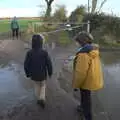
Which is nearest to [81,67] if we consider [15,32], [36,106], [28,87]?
[36,106]

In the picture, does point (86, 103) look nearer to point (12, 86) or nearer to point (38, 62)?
point (38, 62)

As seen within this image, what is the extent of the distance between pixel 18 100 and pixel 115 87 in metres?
3.48

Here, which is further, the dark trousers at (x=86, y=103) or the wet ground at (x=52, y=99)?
the wet ground at (x=52, y=99)

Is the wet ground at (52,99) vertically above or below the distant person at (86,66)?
below

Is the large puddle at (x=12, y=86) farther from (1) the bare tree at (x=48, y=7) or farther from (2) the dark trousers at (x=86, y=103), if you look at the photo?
(1) the bare tree at (x=48, y=7)

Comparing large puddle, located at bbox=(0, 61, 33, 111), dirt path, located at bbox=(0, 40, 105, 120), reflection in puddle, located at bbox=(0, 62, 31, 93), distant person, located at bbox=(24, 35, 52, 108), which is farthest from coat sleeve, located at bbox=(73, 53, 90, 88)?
reflection in puddle, located at bbox=(0, 62, 31, 93)

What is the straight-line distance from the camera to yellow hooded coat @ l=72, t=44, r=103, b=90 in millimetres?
7031

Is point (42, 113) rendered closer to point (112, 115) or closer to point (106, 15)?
point (112, 115)

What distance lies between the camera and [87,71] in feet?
23.4

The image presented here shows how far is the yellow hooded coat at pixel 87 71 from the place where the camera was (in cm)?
703

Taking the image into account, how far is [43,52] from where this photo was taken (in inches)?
337

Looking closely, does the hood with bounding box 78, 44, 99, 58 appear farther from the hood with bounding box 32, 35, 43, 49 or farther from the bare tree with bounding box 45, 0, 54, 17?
the bare tree with bounding box 45, 0, 54, 17

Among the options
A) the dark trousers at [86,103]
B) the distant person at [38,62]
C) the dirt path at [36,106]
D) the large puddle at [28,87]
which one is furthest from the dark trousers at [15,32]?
the dark trousers at [86,103]

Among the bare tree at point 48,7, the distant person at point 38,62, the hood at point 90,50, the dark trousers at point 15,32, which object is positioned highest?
the bare tree at point 48,7
